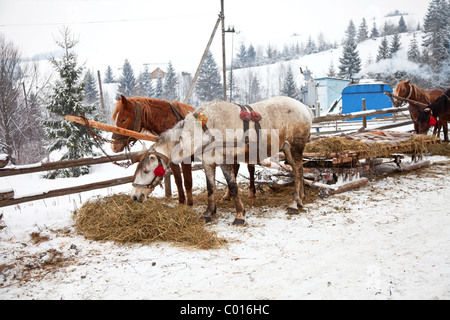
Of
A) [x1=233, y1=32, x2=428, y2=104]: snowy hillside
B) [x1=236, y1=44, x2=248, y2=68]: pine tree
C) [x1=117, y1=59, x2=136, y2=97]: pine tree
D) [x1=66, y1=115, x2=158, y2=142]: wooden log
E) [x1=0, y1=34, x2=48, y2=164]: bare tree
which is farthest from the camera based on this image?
[x1=236, y1=44, x2=248, y2=68]: pine tree

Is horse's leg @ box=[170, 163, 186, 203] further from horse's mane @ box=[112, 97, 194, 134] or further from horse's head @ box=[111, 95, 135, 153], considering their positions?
horse's head @ box=[111, 95, 135, 153]

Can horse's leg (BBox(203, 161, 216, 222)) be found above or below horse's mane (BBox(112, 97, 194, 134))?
below

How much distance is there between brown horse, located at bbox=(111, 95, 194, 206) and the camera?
167 inches

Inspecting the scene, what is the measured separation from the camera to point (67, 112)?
443 inches

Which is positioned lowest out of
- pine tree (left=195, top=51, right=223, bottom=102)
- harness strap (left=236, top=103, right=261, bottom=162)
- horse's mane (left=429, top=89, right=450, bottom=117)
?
horse's mane (left=429, top=89, right=450, bottom=117)

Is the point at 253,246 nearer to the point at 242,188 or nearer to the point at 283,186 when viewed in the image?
the point at 283,186

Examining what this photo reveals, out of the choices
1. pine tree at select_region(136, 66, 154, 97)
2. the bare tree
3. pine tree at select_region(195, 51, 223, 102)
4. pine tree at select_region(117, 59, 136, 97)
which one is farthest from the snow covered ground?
pine tree at select_region(117, 59, 136, 97)

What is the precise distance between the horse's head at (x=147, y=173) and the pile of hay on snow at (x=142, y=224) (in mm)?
272

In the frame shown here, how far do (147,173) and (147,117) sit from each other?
0.99 m

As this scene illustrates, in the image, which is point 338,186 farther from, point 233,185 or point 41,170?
point 41,170

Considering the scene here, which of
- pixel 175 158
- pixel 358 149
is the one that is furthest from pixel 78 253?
pixel 358 149

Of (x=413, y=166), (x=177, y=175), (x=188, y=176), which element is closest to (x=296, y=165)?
(x=188, y=176)

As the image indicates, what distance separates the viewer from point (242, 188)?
21.3 feet
